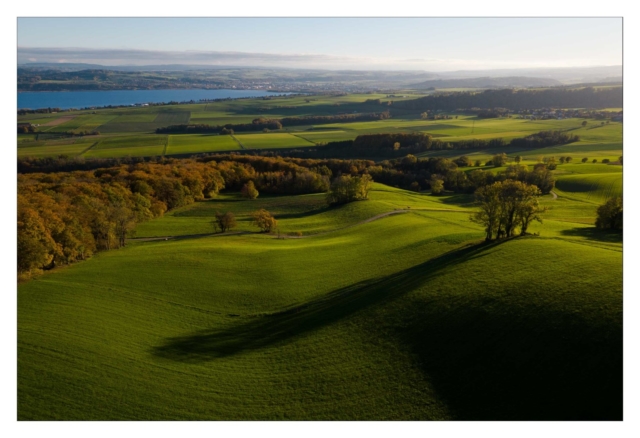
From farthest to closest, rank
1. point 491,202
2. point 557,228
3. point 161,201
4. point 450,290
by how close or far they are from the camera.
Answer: point 161,201
point 557,228
point 491,202
point 450,290

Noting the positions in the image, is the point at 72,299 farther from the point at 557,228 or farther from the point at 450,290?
the point at 557,228

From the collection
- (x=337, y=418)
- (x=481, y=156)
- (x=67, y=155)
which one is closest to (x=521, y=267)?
(x=337, y=418)

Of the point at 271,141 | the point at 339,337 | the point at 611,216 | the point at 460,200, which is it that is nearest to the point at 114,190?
the point at 339,337

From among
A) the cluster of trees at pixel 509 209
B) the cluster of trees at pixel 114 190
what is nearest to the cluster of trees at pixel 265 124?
the cluster of trees at pixel 114 190

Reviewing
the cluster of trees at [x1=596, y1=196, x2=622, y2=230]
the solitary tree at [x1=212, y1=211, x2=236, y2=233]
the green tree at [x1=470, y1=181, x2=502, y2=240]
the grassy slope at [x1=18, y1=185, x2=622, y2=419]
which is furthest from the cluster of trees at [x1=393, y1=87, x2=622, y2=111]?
the solitary tree at [x1=212, y1=211, x2=236, y2=233]

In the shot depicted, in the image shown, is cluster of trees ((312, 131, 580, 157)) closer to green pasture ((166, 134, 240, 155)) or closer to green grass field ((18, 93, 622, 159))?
green grass field ((18, 93, 622, 159))
